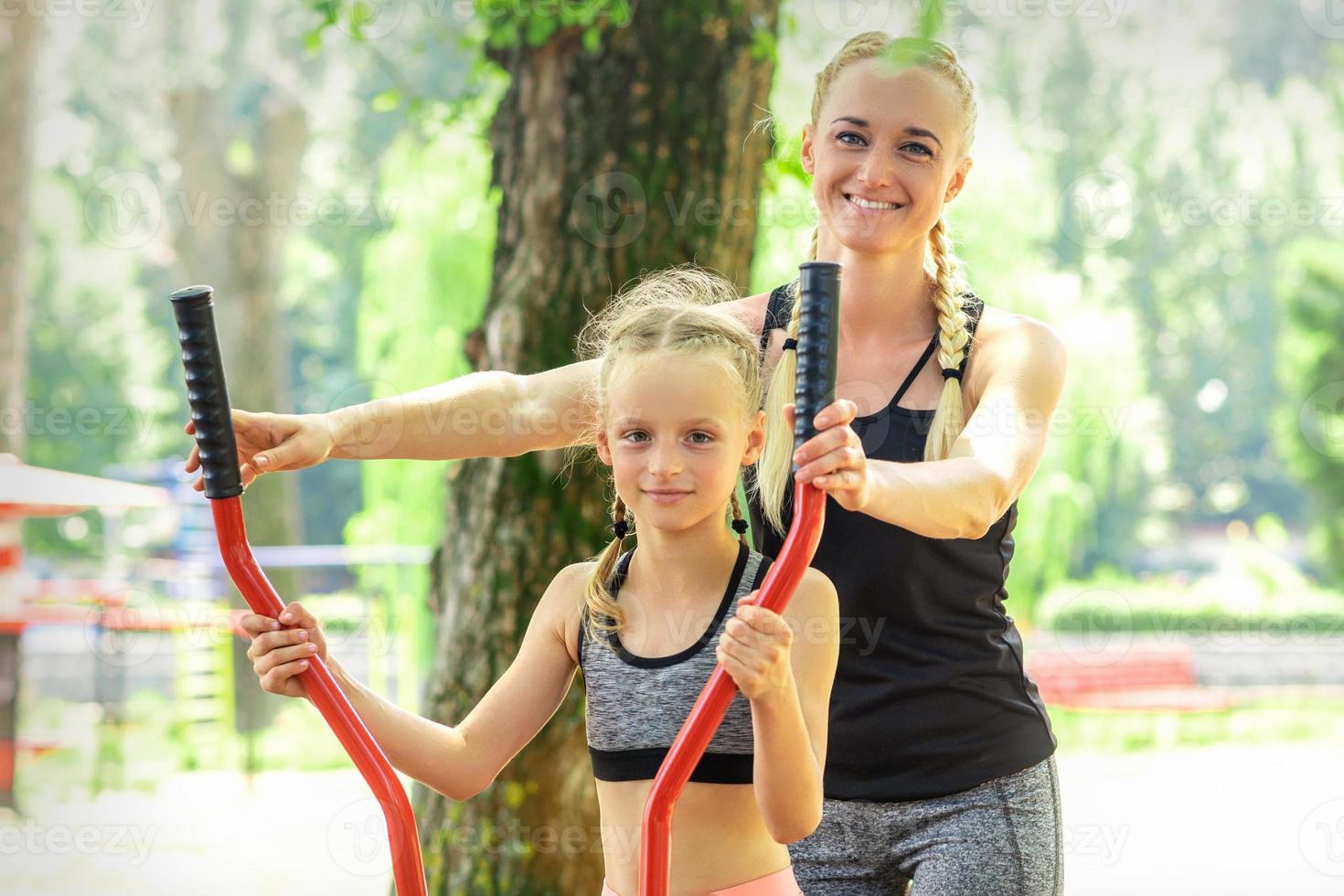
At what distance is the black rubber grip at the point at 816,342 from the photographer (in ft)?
5.26

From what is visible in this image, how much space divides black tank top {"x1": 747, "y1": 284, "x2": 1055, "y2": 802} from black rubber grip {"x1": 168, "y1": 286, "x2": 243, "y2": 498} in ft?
2.75

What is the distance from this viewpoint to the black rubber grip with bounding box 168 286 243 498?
1.68 meters

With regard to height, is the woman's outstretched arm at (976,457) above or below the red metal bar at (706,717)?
above

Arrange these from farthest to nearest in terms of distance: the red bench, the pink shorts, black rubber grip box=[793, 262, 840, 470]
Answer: the red bench
the pink shorts
black rubber grip box=[793, 262, 840, 470]

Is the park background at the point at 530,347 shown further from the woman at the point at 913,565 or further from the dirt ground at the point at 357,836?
the woman at the point at 913,565

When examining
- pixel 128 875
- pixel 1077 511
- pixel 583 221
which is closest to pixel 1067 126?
pixel 1077 511

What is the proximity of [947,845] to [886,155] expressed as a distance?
3.30 feet

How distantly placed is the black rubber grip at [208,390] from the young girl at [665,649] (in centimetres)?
19

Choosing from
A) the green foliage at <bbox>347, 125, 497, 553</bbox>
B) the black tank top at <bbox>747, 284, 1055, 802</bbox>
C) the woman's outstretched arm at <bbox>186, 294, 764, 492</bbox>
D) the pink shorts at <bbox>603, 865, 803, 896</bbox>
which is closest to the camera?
the pink shorts at <bbox>603, 865, 803, 896</bbox>

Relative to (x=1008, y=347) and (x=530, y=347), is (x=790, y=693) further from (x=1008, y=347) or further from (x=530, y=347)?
(x=530, y=347)

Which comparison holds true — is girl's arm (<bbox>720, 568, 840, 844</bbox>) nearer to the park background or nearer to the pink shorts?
the pink shorts

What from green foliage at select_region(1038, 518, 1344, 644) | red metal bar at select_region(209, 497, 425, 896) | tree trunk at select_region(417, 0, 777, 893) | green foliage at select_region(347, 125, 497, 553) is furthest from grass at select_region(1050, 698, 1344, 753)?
red metal bar at select_region(209, 497, 425, 896)

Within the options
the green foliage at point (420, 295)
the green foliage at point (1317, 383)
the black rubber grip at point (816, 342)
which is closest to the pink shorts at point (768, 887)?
the black rubber grip at point (816, 342)

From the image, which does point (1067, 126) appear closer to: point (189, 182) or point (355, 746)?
point (189, 182)
